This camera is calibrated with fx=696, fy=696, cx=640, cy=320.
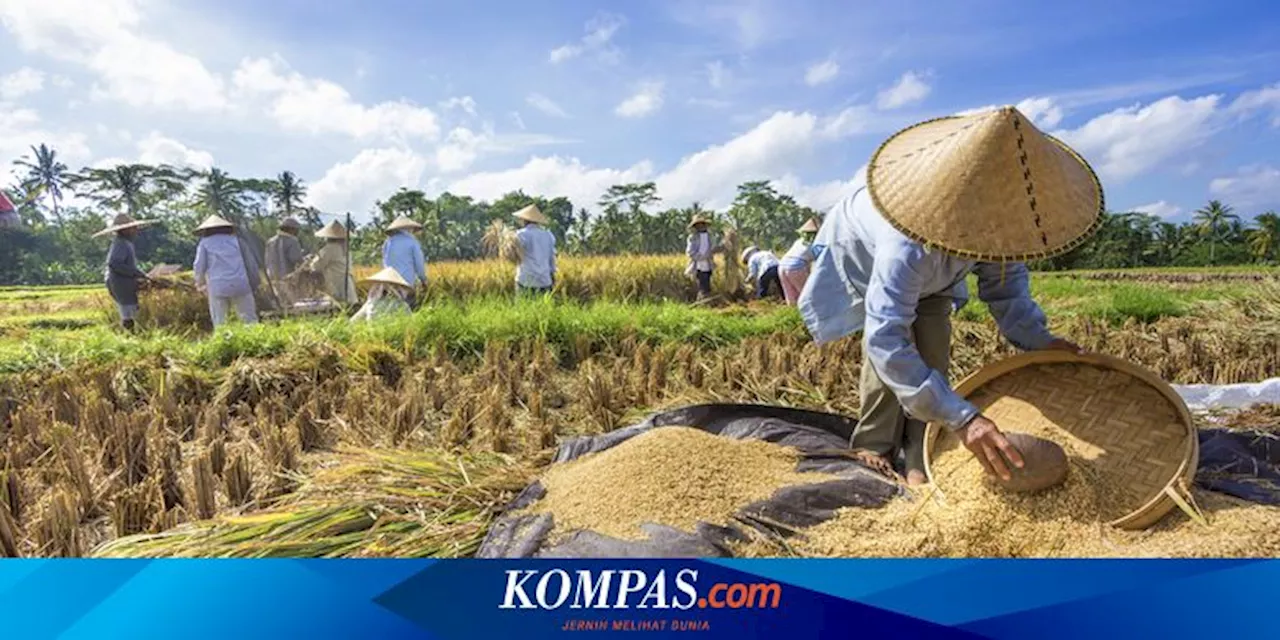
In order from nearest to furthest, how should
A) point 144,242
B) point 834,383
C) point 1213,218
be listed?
point 144,242
point 1213,218
point 834,383

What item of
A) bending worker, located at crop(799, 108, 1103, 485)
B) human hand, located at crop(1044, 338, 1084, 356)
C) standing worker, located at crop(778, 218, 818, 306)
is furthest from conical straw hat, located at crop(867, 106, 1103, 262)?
standing worker, located at crop(778, 218, 818, 306)

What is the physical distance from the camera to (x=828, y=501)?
1730 mm

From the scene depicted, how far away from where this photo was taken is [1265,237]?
8.50 feet

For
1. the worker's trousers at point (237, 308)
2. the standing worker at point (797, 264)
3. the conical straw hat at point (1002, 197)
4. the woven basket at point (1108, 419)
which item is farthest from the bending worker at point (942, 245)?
the standing worker at point (797, 264)

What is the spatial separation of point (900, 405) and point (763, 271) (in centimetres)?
417

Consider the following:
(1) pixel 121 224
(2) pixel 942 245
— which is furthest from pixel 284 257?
(2) pixel 942 245

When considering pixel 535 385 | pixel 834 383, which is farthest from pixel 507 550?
pixel 834 383

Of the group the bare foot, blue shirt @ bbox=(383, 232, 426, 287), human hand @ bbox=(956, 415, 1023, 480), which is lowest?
the bare foot

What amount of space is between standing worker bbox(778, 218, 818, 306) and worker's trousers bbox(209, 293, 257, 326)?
304cm

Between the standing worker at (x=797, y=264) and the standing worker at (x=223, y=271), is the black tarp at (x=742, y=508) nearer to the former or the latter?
the standing worker at (x=223, y=271)

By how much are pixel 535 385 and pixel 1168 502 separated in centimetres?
201

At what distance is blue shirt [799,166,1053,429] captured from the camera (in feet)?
5.33

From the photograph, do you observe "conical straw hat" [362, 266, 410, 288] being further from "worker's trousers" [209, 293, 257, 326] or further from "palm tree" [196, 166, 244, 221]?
"palm tree" [196, 166, 244, 221]

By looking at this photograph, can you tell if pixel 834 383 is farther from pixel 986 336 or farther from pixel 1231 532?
pixel 1231 532
